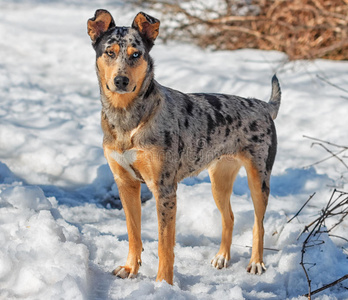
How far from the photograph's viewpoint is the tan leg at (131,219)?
4016 mm

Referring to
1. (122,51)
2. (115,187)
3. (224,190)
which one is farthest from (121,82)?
(115,187)

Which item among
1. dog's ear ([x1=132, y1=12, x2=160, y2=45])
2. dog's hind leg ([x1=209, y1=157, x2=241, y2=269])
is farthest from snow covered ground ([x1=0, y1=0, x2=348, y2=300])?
dog's ear ([x1=132, y1=12, x2=160, y2=45])

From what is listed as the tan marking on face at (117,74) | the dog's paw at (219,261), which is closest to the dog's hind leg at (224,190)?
the dog's paw at (219,261)

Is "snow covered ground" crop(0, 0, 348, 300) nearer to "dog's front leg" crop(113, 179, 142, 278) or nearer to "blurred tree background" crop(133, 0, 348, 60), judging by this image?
"dog's front leg" crop(113, 179, 142, 278)

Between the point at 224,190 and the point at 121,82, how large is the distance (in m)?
1.72

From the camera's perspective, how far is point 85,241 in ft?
14.0

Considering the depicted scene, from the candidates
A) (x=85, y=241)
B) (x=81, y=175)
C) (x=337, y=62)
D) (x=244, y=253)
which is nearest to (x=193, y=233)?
(x=244, y=253)

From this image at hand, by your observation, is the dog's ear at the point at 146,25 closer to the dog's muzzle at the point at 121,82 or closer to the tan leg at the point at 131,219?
the dog's muzzle at the point at 121,82

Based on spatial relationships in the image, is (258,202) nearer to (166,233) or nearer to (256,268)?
(256,268)

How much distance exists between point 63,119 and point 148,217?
2.86m

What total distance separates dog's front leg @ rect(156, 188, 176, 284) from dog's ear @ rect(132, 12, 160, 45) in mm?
1161

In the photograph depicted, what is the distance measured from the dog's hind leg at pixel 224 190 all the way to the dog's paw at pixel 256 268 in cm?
23

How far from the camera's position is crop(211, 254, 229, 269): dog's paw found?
14.5 ft

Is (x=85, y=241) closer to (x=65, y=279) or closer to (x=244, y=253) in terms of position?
(x=65, y=279)
